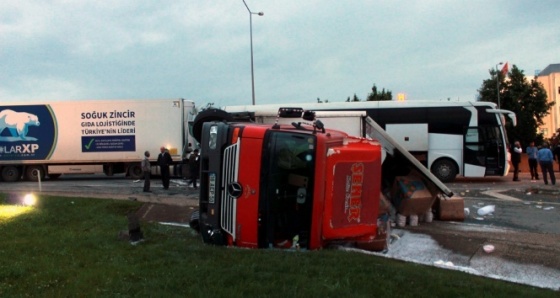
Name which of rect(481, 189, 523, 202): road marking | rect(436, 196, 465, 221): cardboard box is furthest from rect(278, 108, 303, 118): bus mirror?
rect(481, 189, 523, 202): road marking

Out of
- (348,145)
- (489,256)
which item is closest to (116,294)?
(348,145)

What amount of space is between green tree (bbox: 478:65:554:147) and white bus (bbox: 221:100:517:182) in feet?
50.7

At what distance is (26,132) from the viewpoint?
22016 millimetres

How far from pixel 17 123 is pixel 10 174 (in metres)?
2.31

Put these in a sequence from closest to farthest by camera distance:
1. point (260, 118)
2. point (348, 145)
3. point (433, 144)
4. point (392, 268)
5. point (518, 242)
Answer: point (392, 268), point (348, 145), point (518, 242), point (260, 118), point (433, 144)

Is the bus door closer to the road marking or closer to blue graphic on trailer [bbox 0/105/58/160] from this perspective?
the road marking

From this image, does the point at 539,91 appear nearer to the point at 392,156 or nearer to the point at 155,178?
the point at 155,178

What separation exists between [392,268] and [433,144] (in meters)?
15.2

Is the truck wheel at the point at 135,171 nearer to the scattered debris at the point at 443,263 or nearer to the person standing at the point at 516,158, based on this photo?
the person standing at the point at 516,158

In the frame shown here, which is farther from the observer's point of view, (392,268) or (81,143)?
(81,143)

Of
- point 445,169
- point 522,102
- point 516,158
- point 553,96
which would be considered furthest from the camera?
point 553,96

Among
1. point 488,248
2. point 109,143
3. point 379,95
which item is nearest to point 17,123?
point 109,143

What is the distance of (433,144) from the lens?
19.8 meters

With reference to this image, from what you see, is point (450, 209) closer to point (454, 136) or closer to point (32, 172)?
point (454, 136)
